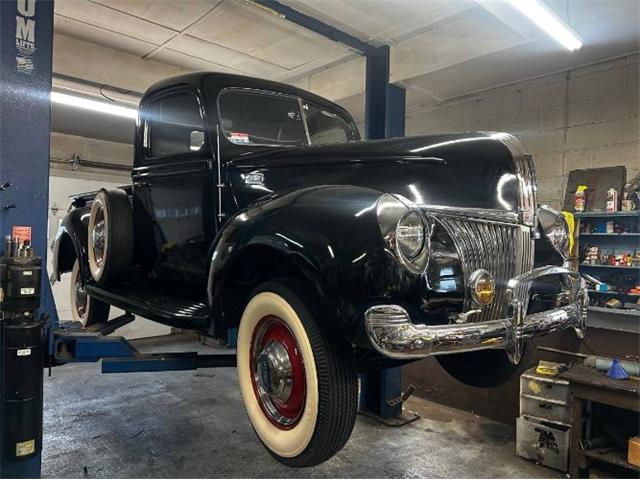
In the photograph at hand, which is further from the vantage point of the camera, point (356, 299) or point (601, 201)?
point (601, 201)

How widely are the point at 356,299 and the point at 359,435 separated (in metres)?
2.99

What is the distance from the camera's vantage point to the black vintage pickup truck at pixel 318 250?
148cm

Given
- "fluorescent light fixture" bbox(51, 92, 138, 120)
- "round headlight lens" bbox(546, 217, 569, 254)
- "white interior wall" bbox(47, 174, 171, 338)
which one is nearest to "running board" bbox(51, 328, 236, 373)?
"round headlight lens" bbox(546, 217, 569, 254)

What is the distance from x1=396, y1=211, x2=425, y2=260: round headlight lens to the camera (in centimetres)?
149

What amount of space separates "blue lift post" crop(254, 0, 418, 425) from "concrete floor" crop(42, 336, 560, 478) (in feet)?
0.60

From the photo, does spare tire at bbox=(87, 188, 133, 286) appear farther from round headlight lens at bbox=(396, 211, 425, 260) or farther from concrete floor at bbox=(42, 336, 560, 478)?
round headlight lens at bbox=(396, 211, 425, 260)

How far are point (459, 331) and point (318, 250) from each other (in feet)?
1.62

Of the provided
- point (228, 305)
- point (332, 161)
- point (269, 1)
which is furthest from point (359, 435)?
point (269, 1)

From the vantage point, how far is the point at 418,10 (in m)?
3.78

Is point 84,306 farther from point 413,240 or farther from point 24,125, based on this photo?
point 413,240

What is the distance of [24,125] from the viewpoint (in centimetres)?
204

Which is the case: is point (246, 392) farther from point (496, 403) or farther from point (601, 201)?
point (601, 201)

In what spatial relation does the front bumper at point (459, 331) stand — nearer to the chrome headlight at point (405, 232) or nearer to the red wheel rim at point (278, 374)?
the chrome headlight at point (405, 232)

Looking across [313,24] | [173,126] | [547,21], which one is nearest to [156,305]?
[173,126]
